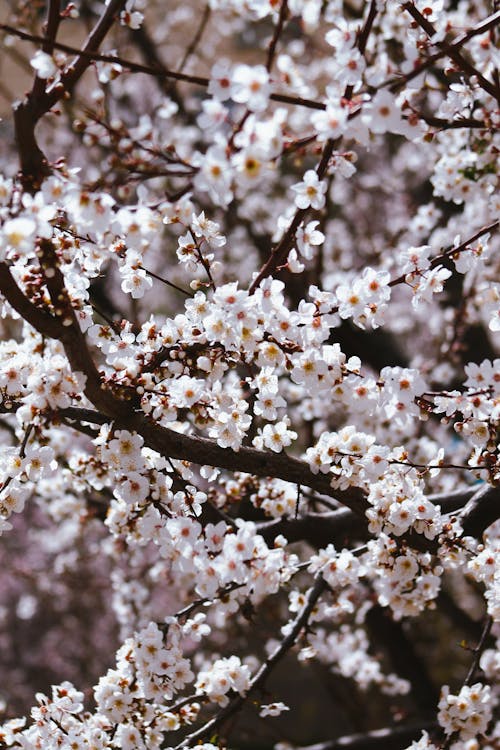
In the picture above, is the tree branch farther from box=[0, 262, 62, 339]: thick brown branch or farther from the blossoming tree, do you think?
box=[0, 262, 62, 339]: thick brown branch

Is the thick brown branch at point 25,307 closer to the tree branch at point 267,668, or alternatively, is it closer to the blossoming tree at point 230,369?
the blossoming tree at point 230,369

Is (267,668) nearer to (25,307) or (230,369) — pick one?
(230,369)

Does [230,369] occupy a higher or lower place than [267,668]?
higher

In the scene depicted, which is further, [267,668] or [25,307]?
[267,668]

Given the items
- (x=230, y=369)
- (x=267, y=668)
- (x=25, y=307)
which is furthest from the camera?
(x=267, y=668)

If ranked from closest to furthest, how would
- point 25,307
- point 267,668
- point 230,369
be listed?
1. point 25,307
2. point 230,369
3. point 267,668

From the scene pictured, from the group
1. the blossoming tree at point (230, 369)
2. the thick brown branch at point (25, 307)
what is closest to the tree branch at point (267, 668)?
the blossoming tree at point (230, 369)

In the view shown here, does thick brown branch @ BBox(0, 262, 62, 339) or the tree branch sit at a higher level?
thick brown branch @ BBox(0, 262, 62, 339)

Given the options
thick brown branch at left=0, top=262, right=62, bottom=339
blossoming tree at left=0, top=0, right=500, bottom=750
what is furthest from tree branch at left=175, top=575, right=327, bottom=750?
thick brown branch at left=0, top=262, right=62, bottom=339

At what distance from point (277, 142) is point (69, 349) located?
847 millimetres


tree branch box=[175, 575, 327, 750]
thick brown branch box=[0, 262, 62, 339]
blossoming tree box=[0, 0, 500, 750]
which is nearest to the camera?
blossoming tree box=[0, 0, 500, 750]

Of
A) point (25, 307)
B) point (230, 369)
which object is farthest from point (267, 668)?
point (25, 307)

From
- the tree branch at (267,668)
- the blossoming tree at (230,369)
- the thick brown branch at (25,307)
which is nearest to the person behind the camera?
the blossoming tree at (230,369)

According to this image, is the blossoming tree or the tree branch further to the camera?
the tree branch
